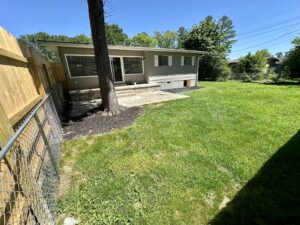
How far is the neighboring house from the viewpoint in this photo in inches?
329

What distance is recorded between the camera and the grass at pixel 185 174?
1891 millimetres

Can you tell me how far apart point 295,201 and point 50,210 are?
3.14 meters

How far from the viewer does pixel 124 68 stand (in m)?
10.2

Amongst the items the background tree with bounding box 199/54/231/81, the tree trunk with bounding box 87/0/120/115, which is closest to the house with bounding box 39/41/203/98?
the tree trunk with bounding box 87/0/120/115

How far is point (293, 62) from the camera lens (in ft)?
51.5

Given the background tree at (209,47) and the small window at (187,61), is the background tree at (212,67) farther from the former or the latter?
the small window at (187,61)

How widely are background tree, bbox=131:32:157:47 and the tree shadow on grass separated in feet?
130

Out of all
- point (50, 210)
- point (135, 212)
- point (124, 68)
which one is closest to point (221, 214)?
point (135, 212)

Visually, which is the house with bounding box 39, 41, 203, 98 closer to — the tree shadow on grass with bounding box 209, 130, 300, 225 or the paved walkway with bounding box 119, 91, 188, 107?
the paved walkway with bounding box 119, 91, 188, 107

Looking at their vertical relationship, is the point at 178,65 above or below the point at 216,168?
above

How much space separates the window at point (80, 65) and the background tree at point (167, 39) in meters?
34.7

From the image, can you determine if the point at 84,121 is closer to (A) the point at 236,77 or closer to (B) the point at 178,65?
(B) the point at 178,65

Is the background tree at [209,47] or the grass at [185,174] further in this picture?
the background tree at [209,47]

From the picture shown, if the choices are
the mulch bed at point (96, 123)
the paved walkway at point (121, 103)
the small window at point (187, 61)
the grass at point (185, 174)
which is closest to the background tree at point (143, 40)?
A: the small window at point (187, 61)
